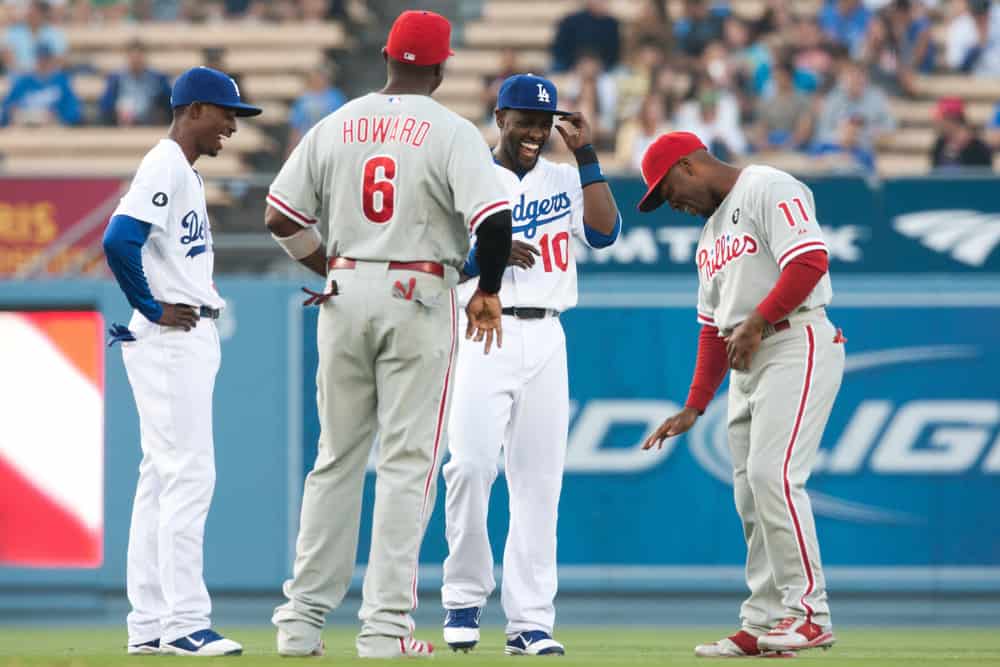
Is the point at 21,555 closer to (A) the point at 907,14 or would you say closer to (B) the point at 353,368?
(B) the point at 353,368

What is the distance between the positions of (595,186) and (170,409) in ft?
6.25

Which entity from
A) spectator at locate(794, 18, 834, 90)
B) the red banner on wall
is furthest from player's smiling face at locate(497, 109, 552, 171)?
spectator at locate(794, 18, 834, 90)

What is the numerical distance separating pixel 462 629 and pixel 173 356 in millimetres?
1583

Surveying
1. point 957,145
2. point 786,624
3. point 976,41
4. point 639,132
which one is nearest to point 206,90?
point 786,624

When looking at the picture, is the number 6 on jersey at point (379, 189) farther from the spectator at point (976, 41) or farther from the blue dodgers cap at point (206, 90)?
the spectator at point (976, 41)

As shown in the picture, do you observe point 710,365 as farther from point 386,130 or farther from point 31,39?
point 31,39

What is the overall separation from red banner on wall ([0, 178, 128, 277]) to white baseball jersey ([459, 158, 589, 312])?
421 cm

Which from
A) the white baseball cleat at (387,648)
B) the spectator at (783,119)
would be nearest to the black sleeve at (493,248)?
the white baseball cleat at (387,648)

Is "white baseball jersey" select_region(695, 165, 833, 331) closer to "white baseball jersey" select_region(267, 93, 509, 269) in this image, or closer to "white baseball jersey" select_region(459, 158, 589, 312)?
"white baseball jersey" select_region(459, 158, 589, 312)

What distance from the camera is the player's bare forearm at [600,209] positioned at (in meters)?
6.89

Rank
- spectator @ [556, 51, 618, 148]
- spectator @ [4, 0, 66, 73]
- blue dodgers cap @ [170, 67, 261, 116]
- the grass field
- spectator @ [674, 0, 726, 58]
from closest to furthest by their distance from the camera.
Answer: the grass field → blue dodgers cap @ [170, 67, 261, 116] → spectator @ [556, 51, 618, 148] → spectator @ [674, 0, 726, 58] → spectator @ [4, 0, 66, 73]

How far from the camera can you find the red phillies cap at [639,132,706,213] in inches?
251

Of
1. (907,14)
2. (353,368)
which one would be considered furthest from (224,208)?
(907,14)

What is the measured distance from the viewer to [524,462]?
687 cm
